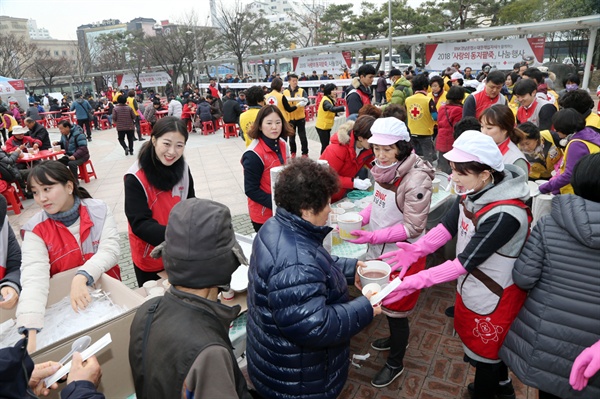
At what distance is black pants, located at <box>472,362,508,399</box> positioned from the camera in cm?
230

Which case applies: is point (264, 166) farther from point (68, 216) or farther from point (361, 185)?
point (68, 216)

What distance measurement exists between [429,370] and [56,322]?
8.53ft

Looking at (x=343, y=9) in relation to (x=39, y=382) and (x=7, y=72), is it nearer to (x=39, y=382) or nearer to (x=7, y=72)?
(x=7, y=72)

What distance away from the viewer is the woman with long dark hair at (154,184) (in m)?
2.62

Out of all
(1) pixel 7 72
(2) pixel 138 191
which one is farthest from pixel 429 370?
(1) pixel 7 72

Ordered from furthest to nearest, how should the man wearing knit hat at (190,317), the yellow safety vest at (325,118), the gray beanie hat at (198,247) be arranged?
the yellow safety vest at (325,118) → the gray beanie hat at (198,247) → the man wearing knit hat at (190,317)

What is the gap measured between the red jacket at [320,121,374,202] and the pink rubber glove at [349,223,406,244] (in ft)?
3.36

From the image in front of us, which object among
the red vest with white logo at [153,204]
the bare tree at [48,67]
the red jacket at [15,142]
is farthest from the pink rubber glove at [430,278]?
the bare tree at [48,67]

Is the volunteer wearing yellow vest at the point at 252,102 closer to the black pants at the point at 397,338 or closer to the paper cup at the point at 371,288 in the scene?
the black pants at the point at 397,338

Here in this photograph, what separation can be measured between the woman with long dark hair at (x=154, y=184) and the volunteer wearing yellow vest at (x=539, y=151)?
3.47 metres

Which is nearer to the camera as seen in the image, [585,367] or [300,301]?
[300,301]

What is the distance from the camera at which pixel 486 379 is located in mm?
2340

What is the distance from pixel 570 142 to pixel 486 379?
7.54 ft

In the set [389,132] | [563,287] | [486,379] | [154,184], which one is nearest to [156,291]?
[154,184]
